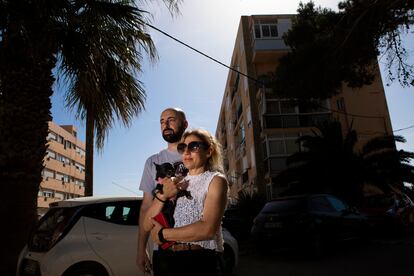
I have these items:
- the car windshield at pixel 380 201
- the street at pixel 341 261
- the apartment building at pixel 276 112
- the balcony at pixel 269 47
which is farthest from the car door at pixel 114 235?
the balcony at pixel 269 47

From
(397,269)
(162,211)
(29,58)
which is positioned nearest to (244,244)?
(397,269)

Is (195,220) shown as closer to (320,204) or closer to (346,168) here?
(320,204)

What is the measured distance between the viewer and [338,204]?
9.68 m

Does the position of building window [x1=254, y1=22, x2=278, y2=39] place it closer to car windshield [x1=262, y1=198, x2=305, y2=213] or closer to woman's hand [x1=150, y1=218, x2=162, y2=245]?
car windshield [x1=262, y1=198, x2=305, y2=213]

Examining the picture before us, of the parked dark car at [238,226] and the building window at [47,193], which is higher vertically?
the building window at [47,193]

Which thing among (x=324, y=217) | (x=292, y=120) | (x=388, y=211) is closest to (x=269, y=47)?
(x=292, y=120)

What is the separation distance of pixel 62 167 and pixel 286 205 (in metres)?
59.5

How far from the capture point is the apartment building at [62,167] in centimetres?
5539

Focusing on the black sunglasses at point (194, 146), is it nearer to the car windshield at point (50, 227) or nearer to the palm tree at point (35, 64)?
the car windshield at point (50, 227)

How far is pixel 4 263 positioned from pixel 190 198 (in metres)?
4.29

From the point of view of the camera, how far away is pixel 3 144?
17.9ft

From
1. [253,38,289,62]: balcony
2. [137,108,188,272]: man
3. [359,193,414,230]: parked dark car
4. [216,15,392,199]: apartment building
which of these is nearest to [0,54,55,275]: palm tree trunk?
[137,108,188,272]: man

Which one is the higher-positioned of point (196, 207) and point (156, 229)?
point (196, 207)

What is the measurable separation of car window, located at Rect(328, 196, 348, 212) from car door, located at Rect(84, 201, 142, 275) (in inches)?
230
